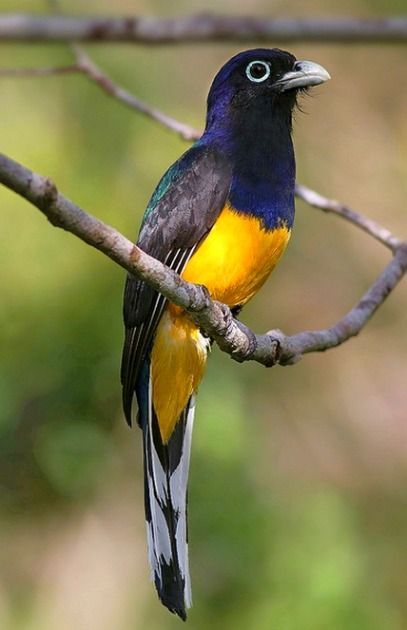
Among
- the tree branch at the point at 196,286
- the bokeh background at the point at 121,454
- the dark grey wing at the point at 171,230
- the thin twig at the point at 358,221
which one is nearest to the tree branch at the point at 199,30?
the tree branch at the point at 196,286

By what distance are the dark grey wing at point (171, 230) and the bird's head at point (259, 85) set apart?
11.3 inches

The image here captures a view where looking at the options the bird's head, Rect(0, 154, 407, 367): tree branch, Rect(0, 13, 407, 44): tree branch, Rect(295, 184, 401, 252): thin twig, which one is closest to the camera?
Rect(0, 154, 407, 367): tree branch

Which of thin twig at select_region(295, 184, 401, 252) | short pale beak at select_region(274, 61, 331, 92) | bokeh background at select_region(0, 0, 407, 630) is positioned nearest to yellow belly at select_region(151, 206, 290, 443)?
thin twig at select_region(295, 184, 401, 252)

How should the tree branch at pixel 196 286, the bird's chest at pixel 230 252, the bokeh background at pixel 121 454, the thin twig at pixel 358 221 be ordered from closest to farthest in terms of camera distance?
1. the tree branch at pixel 196 286
2. the bird's chest at pixel 230 252
3. the thin twig at pixel 358 221
4. the bokeh background at pixel 121 454

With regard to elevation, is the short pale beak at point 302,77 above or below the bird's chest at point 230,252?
above

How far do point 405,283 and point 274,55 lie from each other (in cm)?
331

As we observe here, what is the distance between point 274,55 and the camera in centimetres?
464

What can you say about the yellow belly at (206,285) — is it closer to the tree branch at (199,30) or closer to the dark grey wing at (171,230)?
the dark grey wing at (171,230)

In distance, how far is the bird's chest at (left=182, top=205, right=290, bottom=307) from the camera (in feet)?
13.9

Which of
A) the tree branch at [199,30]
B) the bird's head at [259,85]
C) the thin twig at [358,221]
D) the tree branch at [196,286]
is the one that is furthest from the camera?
the thin twig at [358,221]

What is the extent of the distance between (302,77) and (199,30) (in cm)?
137

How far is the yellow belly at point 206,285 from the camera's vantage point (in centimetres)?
426

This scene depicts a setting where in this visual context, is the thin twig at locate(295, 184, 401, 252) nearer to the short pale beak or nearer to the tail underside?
the short pale beak

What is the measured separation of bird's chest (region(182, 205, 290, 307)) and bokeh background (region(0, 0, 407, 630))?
5.36ft
